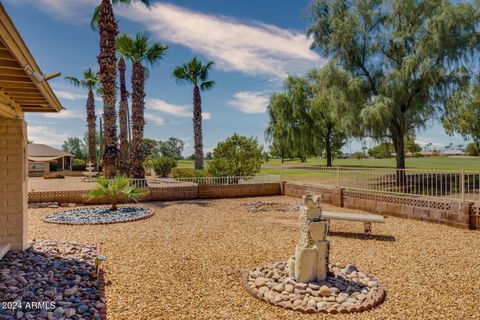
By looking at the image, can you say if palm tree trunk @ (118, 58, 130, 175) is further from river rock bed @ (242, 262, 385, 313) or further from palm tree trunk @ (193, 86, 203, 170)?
river rock bed @ (242, 262, 385, 313)

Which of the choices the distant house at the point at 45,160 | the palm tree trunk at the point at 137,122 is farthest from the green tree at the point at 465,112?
the distant house at the point at 45,160

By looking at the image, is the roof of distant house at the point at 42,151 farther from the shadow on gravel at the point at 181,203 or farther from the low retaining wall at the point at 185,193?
the shadow on gravel at the point at 181,203

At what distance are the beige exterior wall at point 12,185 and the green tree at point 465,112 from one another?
16.8 meters

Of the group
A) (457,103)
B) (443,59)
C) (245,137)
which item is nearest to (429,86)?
(443,59)

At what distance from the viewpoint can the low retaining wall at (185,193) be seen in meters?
11.7

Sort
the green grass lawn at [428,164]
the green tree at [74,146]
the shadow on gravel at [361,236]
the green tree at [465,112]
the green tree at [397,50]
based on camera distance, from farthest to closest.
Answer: the green tree at [74,146], the green grass lawn at [428,164], the green tree at [465,112], the green tree at [397,50], the shadow on gravel at [361,236]

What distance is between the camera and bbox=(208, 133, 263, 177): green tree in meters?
15.4

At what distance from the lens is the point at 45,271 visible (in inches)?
169

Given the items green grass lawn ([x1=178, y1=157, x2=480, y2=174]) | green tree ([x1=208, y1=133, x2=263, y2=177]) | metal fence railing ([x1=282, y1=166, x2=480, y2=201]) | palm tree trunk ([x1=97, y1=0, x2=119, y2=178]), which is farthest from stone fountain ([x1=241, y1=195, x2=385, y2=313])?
green grass lawn ([x1=178, y1=157, x2=480, y2=174])

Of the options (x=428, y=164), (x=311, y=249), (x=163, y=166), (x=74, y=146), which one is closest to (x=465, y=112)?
(x=428, y=164)

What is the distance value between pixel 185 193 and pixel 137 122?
6.21m

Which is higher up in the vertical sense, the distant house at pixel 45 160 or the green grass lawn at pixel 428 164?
the distant house at pixel 45 160

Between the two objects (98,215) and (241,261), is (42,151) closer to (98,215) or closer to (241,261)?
(98,215)

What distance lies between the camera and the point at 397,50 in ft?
50.0
